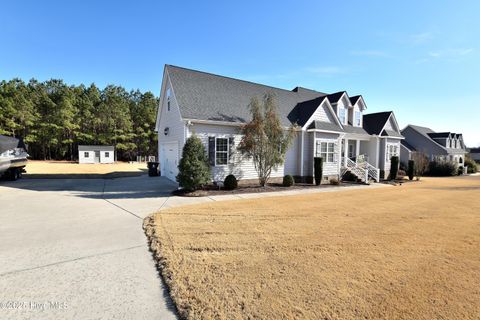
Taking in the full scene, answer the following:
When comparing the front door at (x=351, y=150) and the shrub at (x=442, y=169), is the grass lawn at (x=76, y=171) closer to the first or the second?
the front door at (x=351, y=150)

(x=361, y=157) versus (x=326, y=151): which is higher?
(x=326, y=151)

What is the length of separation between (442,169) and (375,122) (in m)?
12.7

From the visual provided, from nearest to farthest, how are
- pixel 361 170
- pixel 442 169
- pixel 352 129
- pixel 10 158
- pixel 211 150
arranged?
pixel 211 150, pixel 10 158, pixel 361 170, pixel 352 129, pixel 442 169

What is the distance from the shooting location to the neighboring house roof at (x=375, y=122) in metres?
21.8

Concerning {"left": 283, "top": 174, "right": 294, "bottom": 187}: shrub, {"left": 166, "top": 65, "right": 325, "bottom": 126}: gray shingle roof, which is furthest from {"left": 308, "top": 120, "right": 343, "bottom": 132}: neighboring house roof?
{"left": 283, "top": 174, "right": 294, "bottom": 187}: shrub

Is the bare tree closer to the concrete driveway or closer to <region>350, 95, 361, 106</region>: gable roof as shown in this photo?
the concrete driveway

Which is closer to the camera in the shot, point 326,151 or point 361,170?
point 326,151

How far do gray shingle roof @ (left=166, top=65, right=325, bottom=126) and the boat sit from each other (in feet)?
37.1

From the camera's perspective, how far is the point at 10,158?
14.6 metres

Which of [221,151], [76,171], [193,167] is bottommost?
[76,171]

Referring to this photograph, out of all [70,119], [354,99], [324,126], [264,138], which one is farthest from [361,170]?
[70,119]

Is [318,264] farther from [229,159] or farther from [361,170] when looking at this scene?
[361,170]

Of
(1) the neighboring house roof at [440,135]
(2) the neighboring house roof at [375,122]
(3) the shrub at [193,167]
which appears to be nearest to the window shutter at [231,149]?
(3) the shrub at [193,167]

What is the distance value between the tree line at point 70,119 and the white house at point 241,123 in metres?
28.1
